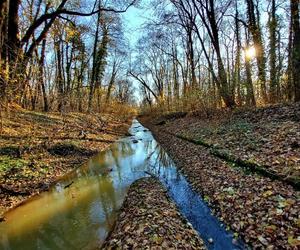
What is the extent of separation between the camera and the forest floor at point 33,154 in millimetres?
7355

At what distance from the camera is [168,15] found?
834 inches

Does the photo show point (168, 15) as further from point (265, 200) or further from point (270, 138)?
point (265, 200)

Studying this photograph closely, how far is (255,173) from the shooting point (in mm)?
6848

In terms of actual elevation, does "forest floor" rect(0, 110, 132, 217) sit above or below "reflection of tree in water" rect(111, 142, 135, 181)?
above

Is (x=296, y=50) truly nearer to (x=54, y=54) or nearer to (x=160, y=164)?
(x=160, y=164)

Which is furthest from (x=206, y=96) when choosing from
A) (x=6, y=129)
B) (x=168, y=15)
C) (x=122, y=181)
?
(x=6, y=129)

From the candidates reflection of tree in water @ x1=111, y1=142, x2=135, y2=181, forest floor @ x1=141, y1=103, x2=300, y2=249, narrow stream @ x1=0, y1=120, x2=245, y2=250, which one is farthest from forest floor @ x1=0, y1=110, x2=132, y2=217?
forest floor @ x1=141, y1=103, x2=300, y2=249

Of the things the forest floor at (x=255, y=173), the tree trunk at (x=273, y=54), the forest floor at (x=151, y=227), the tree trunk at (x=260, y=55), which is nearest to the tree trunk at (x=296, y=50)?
the forest floor at (x=255, y=173)

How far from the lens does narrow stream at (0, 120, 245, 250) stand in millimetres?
5199

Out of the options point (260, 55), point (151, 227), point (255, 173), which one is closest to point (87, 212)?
point (151, 227)

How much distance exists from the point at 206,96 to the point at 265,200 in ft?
42.9

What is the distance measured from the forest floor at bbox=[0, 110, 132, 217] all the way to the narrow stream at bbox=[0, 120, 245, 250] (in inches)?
17.3

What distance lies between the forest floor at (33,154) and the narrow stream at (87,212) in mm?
440

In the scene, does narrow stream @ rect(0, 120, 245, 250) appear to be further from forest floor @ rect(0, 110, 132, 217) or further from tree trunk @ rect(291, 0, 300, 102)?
tree trunk @ rect(291, 0, 300, 102)
